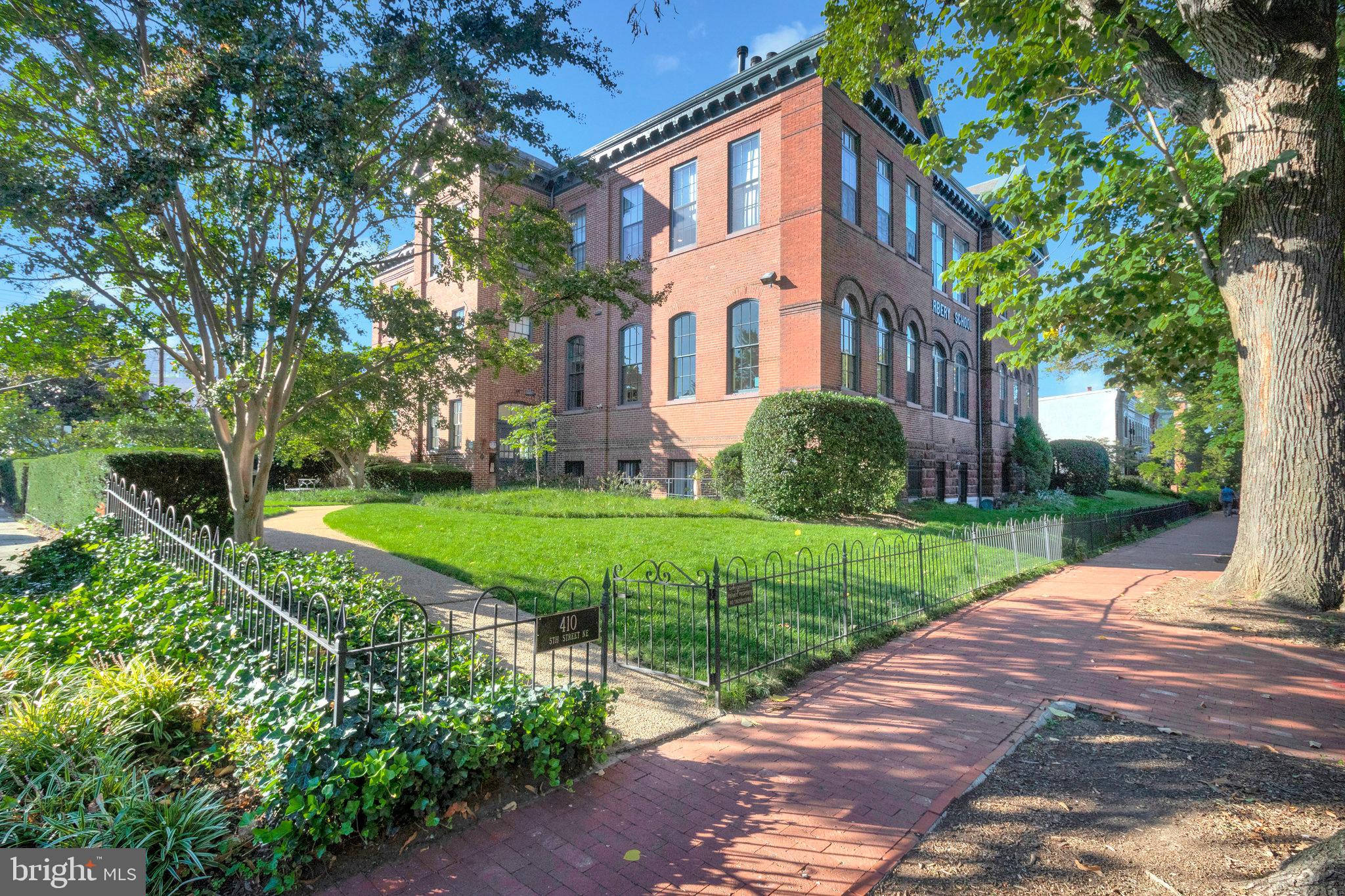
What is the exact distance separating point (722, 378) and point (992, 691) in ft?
45.7

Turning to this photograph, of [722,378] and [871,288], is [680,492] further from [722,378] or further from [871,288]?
[871,288]

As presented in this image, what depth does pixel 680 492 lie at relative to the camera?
64.3 feet

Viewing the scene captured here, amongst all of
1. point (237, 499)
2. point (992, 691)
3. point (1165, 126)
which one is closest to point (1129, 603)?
point (992, 691)

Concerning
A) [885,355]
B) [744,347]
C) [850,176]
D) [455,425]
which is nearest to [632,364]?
[744,347]

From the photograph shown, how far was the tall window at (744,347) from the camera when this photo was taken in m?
18.2

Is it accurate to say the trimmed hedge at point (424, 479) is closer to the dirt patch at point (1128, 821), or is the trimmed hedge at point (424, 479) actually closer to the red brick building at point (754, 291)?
the red brick building at point (754, 291)

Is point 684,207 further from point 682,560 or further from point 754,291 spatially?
point 682,560

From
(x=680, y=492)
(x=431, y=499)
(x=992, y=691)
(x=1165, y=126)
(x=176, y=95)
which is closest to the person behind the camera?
(x=992, y=691)

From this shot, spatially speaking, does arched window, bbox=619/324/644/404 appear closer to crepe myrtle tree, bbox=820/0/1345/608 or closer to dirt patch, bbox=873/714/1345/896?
crepe myrtle tree, bbox=820/0/1345/608

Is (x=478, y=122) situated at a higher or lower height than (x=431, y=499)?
higher

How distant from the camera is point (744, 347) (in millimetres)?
18516

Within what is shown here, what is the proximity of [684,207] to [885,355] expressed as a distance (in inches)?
309

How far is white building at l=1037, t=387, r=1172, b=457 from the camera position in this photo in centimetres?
5553

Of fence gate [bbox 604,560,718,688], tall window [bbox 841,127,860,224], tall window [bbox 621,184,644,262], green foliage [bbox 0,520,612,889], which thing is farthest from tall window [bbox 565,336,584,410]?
green foliage [bbox 0,520,612,889]
